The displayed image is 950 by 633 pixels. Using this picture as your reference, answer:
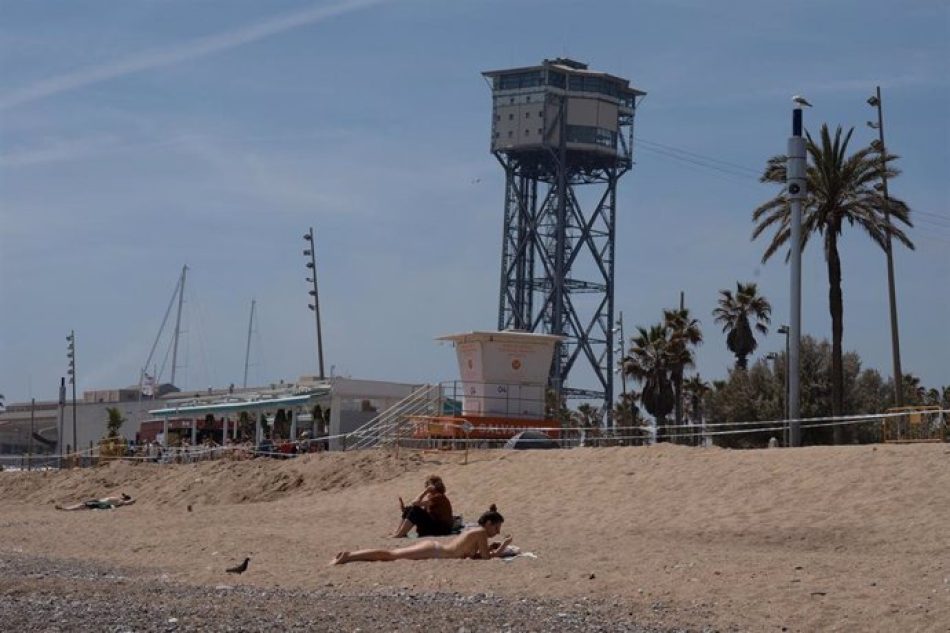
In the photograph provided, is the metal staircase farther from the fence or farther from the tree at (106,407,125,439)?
the tree at (106,407,125,439)

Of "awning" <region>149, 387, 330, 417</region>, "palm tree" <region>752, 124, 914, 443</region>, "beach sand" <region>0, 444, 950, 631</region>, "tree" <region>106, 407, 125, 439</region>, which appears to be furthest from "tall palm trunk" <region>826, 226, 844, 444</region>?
"tree" <region>106, 407, 125, 439</region>

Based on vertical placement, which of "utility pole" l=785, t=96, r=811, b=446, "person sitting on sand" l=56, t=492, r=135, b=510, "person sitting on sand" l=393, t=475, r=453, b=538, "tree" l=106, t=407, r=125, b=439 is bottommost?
"person sitting on sand" l=56, t=492, r=135, b=510

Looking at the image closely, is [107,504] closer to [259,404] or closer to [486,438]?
[486,438]

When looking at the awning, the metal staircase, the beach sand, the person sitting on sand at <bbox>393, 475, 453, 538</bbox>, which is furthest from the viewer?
the awning

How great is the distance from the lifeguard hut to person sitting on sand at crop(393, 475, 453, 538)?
15713mm

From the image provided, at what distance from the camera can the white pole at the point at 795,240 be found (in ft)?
94.5

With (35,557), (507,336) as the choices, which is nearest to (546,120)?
(507,336)

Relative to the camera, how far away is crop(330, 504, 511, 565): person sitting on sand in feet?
54.5

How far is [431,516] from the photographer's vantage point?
19453 mm

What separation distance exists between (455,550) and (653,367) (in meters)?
43.9

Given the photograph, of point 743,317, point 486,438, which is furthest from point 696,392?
point 486,438

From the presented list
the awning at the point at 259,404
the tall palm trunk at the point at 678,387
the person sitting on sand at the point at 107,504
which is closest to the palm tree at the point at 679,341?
the tall palm trunk at the point at 678,387

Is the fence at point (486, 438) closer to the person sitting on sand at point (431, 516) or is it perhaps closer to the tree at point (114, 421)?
the person sitting on sand at point (431, 516)

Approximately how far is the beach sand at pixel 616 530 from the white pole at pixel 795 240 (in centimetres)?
502
